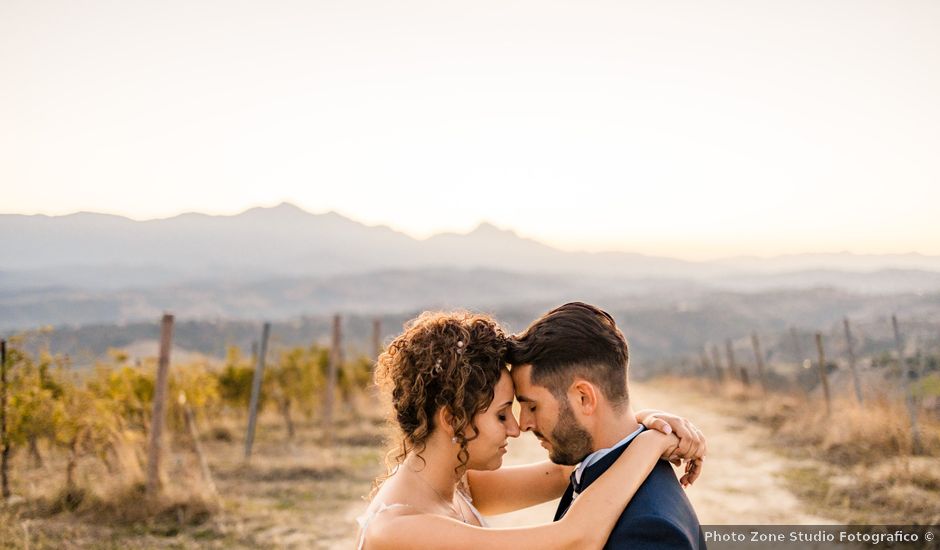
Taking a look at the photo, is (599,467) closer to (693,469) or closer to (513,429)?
(513,429)

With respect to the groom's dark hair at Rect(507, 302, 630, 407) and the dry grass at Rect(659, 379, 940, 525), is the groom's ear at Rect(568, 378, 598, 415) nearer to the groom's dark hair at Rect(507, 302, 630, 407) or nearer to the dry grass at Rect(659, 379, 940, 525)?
the groom's dark hair at Rect(507, 302, 630, 407)

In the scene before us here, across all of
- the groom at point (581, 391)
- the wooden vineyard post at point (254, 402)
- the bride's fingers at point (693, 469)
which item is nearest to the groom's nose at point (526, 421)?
the groom at point (581, 391)

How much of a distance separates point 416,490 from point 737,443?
1271cm

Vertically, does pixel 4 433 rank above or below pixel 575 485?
below

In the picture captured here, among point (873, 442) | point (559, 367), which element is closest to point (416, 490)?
point (559, 367)

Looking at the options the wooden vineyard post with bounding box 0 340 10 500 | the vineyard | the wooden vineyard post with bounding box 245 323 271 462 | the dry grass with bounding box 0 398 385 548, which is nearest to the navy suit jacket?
the dry grass with bounding box 0 398 385 548

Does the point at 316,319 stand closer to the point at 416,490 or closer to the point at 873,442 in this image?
the point at 873,442

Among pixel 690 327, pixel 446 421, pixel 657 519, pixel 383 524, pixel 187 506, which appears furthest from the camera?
pixel 690 327

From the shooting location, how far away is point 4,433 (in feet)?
27.8

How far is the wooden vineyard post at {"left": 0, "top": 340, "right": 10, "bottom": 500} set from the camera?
8.49m

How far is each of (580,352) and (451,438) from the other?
0.61 meters

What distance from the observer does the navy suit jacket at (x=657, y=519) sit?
80.2 inches

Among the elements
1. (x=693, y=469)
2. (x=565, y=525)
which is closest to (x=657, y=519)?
(x=565, y=525)

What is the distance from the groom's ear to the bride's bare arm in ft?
0.59
